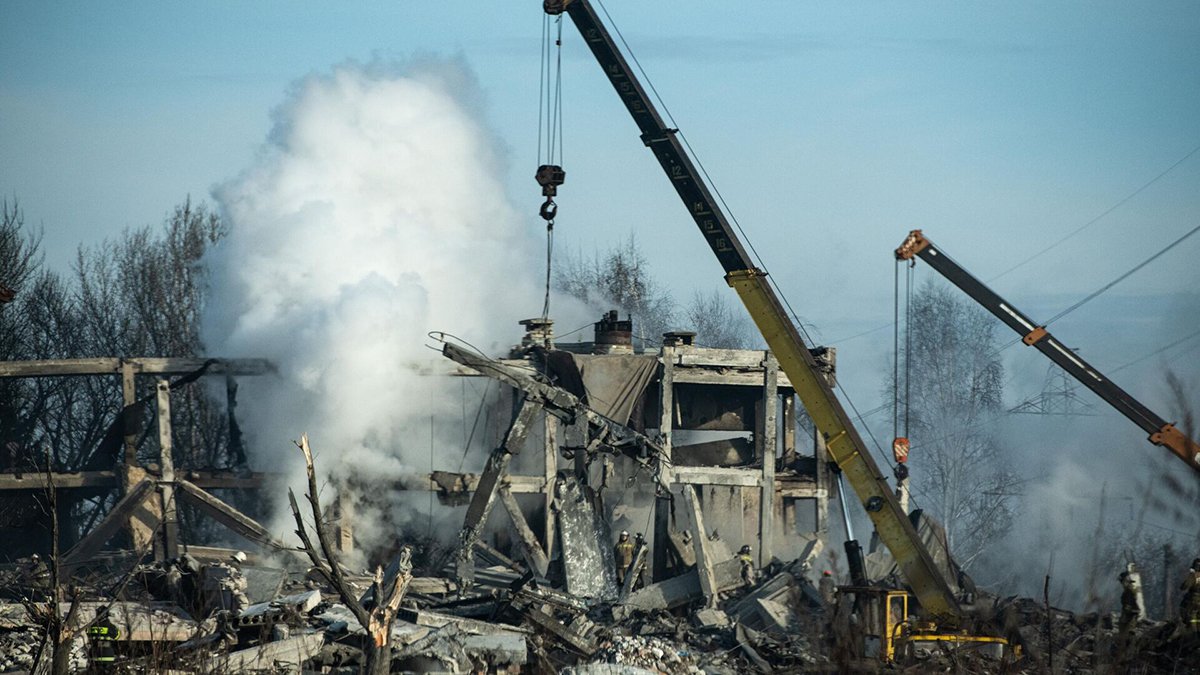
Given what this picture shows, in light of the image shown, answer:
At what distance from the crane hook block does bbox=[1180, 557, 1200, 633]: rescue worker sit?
13.2 metres

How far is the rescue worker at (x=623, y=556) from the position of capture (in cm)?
2253

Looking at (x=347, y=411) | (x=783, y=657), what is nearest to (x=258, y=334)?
(x=347, y=411)

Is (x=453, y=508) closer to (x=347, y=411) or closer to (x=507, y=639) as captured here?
(x=347, y=411)

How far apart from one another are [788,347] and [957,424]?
1440 inches

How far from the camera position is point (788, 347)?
67.5 ft

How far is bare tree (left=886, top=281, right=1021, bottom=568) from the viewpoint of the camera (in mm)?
46959

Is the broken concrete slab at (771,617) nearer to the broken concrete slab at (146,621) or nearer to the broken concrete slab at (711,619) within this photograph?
the broken concrete slab at (711,619)

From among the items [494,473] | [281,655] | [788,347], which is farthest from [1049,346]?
[281,655]

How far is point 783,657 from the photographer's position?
17141mm

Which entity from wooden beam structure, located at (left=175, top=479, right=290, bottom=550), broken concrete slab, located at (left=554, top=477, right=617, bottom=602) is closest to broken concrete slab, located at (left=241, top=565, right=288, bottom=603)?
wooden beam structure, located at (left=175, top=479, right=290, bottom=550)

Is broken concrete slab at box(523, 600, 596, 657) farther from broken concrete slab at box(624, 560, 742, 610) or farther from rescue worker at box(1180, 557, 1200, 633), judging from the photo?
rescue worker at box(1180, 557, 1200, 633)

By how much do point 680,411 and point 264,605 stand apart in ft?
→ 41.0

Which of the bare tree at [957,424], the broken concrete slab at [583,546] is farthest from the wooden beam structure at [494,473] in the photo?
the bare tree at [957,424]

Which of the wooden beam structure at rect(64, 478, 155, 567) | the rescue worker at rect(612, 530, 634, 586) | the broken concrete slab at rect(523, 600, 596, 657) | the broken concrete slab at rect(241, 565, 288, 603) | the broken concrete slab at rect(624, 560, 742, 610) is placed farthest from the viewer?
the rescue worker at rect(612, 530, 634, 586)
